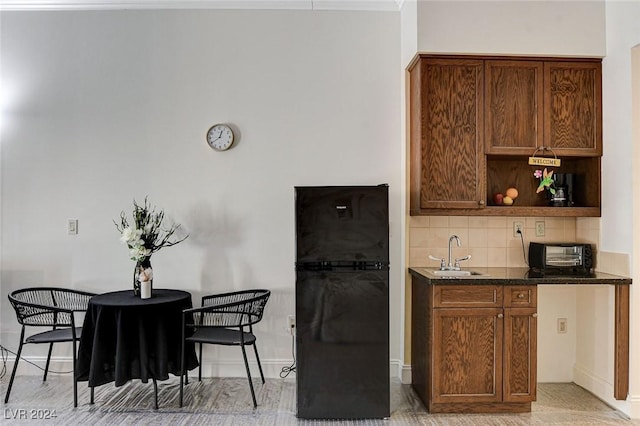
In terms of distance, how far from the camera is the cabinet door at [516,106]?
11.2ft

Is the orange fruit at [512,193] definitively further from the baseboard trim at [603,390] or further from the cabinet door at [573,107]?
the baseboard trim at [603,390]

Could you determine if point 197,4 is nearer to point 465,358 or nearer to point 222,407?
point 222,407

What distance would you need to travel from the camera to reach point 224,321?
3785mm

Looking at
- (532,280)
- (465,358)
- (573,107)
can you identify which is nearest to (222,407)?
(465,358)

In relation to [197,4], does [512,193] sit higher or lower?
lower

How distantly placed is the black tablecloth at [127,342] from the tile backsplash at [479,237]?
74.4 inches

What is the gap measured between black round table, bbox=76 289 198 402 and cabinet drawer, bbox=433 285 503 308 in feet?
5.88

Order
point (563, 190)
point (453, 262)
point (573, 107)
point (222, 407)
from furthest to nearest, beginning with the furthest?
point (453, 262) → point (563, 190) → point (573, 107) → point (222, 407)

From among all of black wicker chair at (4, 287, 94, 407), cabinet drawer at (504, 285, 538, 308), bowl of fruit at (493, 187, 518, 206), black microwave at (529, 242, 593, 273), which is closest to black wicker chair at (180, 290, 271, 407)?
black wicker chair at (4, 287, 94, 407)

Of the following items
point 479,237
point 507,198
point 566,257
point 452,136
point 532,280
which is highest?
point 452,136

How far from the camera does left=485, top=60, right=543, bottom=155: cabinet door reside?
3.42 metres

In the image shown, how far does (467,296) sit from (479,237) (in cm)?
82

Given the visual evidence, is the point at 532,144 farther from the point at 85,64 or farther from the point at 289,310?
the point at 85,64

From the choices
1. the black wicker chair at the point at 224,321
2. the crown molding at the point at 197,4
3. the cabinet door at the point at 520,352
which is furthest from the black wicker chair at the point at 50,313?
the cabinet door at the point at 520,352
